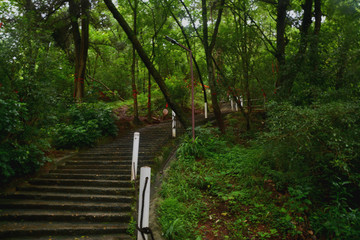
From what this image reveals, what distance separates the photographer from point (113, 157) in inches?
332

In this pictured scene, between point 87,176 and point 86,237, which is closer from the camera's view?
point 86,237

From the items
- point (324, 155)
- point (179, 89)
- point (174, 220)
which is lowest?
point (174, 220)

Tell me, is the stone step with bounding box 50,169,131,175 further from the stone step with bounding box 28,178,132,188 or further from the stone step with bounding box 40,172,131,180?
the stone step with bounding box 28,178,132,188

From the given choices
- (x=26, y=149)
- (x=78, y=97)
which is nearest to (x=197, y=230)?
(x=26, y=149)

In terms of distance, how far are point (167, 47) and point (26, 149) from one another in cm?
1115

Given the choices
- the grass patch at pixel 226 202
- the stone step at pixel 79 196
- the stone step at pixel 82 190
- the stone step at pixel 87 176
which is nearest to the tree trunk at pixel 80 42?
the stone step at pixel 87 176

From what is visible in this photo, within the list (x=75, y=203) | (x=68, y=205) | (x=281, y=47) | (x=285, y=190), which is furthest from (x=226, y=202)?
(x=281, y=47)

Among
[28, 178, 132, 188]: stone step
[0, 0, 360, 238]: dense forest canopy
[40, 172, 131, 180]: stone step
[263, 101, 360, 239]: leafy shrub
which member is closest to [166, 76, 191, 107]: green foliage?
[0, 0, 360, 238]: dense forest canopy

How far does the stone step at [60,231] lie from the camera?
485cm

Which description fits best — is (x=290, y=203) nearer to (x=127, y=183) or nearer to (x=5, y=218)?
(x=127, y=183)

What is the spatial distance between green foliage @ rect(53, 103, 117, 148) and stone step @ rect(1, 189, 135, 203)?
9.01 feet

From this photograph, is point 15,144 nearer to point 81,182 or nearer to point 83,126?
point 81,182

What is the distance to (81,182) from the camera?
6777 millimetres

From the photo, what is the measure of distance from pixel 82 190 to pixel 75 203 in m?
0.57
